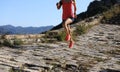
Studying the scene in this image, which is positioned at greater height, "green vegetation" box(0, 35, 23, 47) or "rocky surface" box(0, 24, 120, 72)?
"green vegetation" box(0, 35, 23, 47)

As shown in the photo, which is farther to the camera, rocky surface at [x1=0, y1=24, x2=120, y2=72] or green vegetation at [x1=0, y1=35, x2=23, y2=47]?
green vegetation at [x1=0, y1=35, x2=23, y2=47]

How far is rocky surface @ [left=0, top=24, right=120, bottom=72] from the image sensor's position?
28.3ft

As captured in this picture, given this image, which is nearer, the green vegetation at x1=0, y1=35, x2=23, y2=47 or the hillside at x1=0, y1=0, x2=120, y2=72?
the hillside at x1=0, y1=0, x2=120, y2=72

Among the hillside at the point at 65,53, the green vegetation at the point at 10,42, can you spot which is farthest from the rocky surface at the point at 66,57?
the green vegetation at the point at 10,42

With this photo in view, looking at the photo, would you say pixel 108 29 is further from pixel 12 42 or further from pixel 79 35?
pixel 12 42

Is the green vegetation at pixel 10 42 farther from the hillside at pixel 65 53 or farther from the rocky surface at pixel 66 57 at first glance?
the rocky surface at pixel 66 57

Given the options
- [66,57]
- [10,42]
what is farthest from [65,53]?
[10,42]

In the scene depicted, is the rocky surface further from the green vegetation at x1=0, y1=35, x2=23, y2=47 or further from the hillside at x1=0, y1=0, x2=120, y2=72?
the green vegetation at x1=0, y1=35, x2=23, y2=47

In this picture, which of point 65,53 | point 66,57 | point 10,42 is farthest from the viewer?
point 10,42

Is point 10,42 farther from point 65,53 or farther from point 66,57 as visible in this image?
point 66,57

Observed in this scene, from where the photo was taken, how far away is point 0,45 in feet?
37.3

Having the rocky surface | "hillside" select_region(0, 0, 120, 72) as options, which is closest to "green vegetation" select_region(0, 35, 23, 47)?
"hillside" select_region(0, 0, 120, 72)

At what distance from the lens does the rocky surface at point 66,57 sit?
862cm

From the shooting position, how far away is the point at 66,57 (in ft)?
32.3
